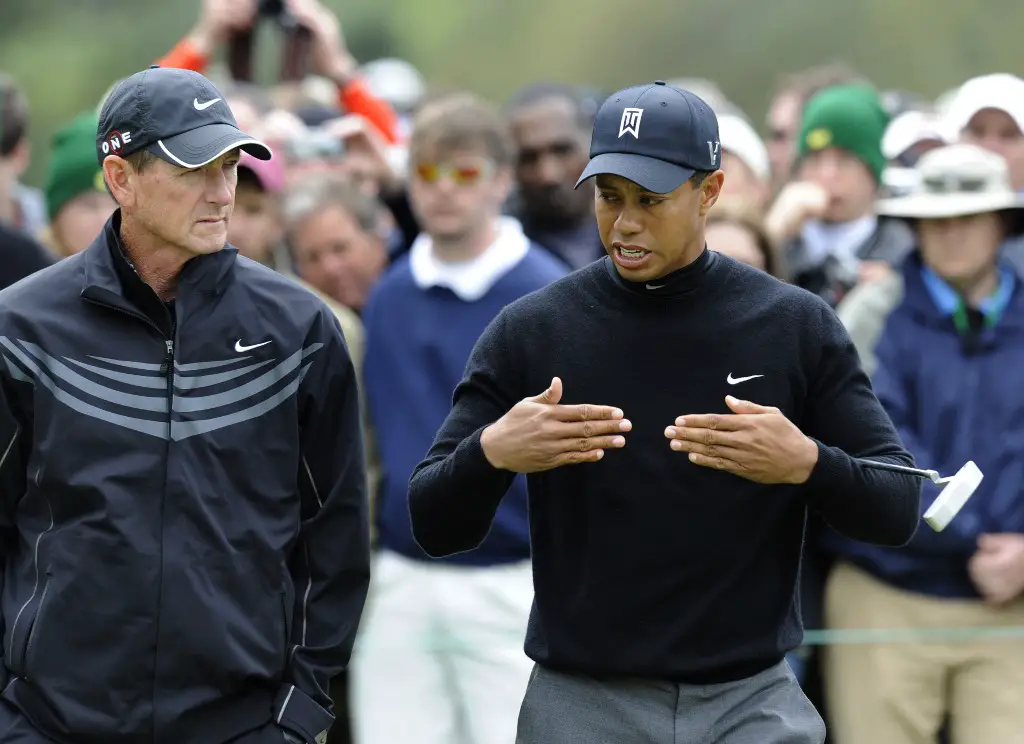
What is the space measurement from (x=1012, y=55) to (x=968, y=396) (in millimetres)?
9987

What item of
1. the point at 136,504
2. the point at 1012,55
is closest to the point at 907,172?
the point at 136,504

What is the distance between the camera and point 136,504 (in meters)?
3.99

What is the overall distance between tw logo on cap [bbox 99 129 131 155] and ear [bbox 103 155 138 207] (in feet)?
0.05

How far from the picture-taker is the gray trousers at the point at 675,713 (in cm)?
400

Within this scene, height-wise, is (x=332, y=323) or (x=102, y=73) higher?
(x=332, y=323)

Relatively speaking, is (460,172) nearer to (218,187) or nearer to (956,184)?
(956,184)

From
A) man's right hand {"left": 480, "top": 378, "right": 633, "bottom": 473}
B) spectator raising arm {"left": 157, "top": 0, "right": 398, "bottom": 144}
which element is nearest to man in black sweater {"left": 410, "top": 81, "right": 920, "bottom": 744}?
man's right hand {"left": 480, "top": 378, "right": 633, "bottom": 473}

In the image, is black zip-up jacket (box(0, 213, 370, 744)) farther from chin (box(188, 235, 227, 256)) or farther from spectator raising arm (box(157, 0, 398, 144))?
spectator raising arm (box(157, 0, 398, 144))

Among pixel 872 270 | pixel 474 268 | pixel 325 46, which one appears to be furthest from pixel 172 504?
pixel 325 46

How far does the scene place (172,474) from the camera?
3998 mm

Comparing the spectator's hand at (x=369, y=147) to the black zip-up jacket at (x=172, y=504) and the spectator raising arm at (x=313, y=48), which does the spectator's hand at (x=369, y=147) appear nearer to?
the spectator raising arm at (x=313, y=48)

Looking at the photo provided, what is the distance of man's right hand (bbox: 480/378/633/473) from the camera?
3.75 m

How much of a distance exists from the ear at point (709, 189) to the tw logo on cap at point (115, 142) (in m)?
1.32

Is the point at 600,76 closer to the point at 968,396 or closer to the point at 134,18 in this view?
the point at 134,18
